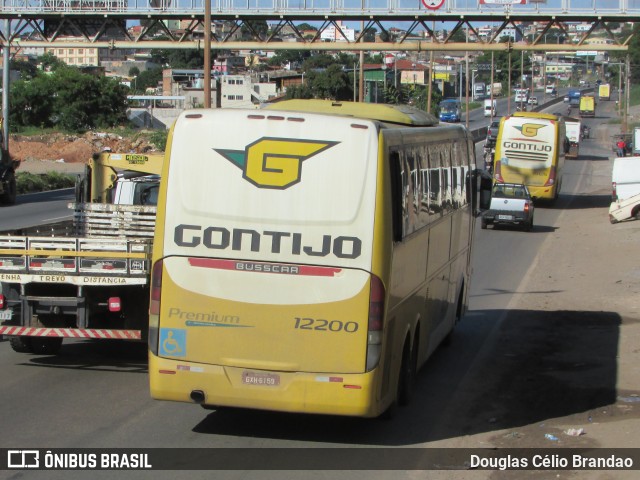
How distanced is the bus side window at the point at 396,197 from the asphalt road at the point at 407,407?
201cm

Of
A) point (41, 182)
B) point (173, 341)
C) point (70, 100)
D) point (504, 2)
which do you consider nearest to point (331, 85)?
point (70, 100)

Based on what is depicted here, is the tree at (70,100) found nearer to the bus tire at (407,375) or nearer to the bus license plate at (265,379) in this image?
the bus tire at (407,375)

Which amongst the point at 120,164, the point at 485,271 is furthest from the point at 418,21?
the point at 120,164

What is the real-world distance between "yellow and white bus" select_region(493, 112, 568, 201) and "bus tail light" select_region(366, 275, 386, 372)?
3797 centimetres

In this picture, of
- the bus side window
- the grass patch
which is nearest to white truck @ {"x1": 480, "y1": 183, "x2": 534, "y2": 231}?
the grass patch

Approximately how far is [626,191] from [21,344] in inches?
1225

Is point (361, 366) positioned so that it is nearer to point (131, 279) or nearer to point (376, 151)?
point (376, 151)

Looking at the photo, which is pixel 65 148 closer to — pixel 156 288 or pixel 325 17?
pixel 325 17

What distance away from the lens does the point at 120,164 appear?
15.0m

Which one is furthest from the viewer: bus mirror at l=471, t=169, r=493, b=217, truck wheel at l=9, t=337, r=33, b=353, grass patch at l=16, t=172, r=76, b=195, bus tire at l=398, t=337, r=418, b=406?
grass patch at l=16, t=172, r=76, b=195

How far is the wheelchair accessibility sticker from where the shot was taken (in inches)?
360

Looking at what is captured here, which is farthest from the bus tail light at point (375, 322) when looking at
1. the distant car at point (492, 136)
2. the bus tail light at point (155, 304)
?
the distant car at point (492, 136)

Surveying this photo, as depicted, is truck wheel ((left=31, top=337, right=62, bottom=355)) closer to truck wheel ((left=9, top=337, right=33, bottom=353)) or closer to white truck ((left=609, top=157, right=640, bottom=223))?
truck wheel ((left=9, top=337, right=33, bottom=353))

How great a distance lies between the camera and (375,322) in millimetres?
8906
